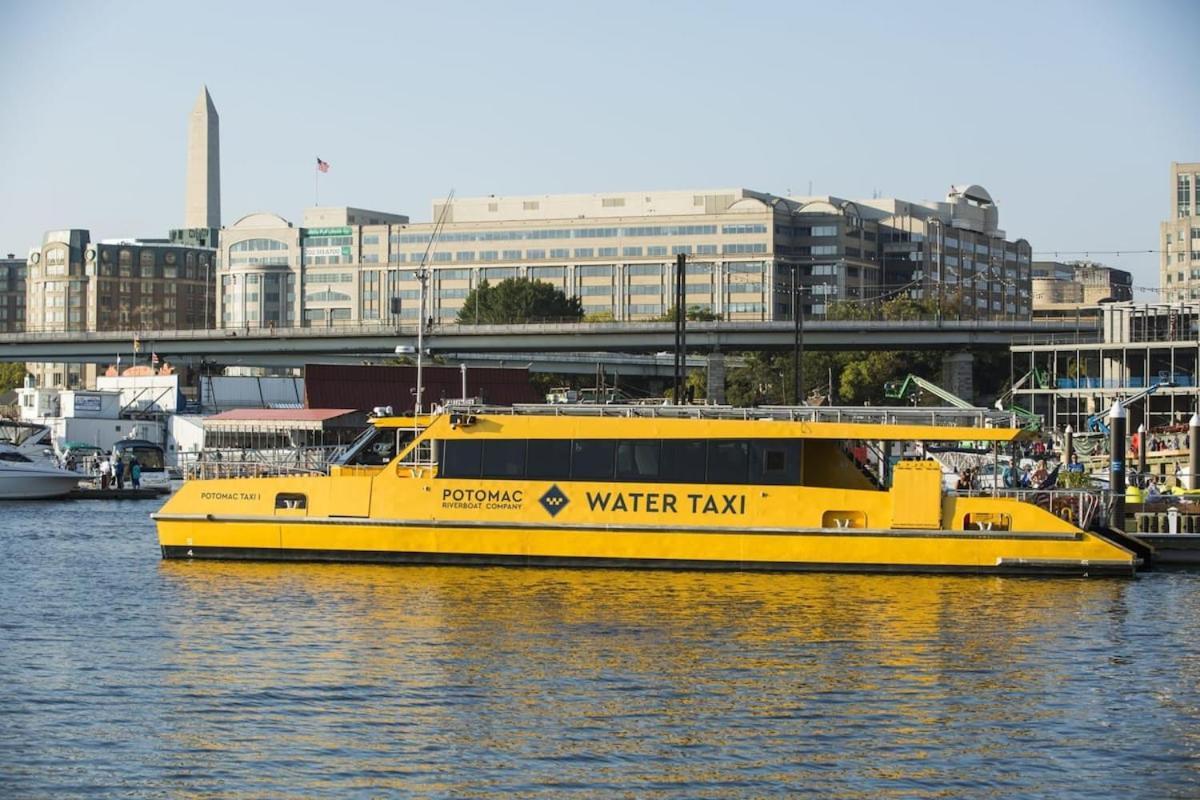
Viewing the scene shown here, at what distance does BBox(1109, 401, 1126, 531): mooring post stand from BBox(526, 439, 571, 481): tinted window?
1235cm

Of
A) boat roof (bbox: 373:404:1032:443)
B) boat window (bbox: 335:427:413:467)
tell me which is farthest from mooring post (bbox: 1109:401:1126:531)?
boat window (bbox: 335:427:413:467)

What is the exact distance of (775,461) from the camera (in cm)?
3691

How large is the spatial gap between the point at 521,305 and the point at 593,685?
5543 inches

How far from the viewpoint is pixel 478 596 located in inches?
1323

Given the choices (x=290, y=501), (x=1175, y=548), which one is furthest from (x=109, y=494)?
(x=1175, y=548)

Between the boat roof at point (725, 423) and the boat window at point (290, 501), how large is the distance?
334 cm

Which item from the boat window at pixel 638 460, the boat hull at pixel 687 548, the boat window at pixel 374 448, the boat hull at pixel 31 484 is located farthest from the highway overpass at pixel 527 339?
the boat window at pixel 638 460

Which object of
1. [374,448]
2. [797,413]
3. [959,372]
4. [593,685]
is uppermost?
[959,372]

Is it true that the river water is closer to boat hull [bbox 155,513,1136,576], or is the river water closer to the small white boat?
boat hull [bbox 155,513,1136,576]

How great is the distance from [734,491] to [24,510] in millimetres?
32660

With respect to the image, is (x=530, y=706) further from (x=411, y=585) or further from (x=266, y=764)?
(x=411, y=585)

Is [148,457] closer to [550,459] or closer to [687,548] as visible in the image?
[550,459]

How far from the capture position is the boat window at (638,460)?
37125mm

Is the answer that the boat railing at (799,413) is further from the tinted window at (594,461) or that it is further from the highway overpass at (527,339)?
the highway overpass at (527,339)
